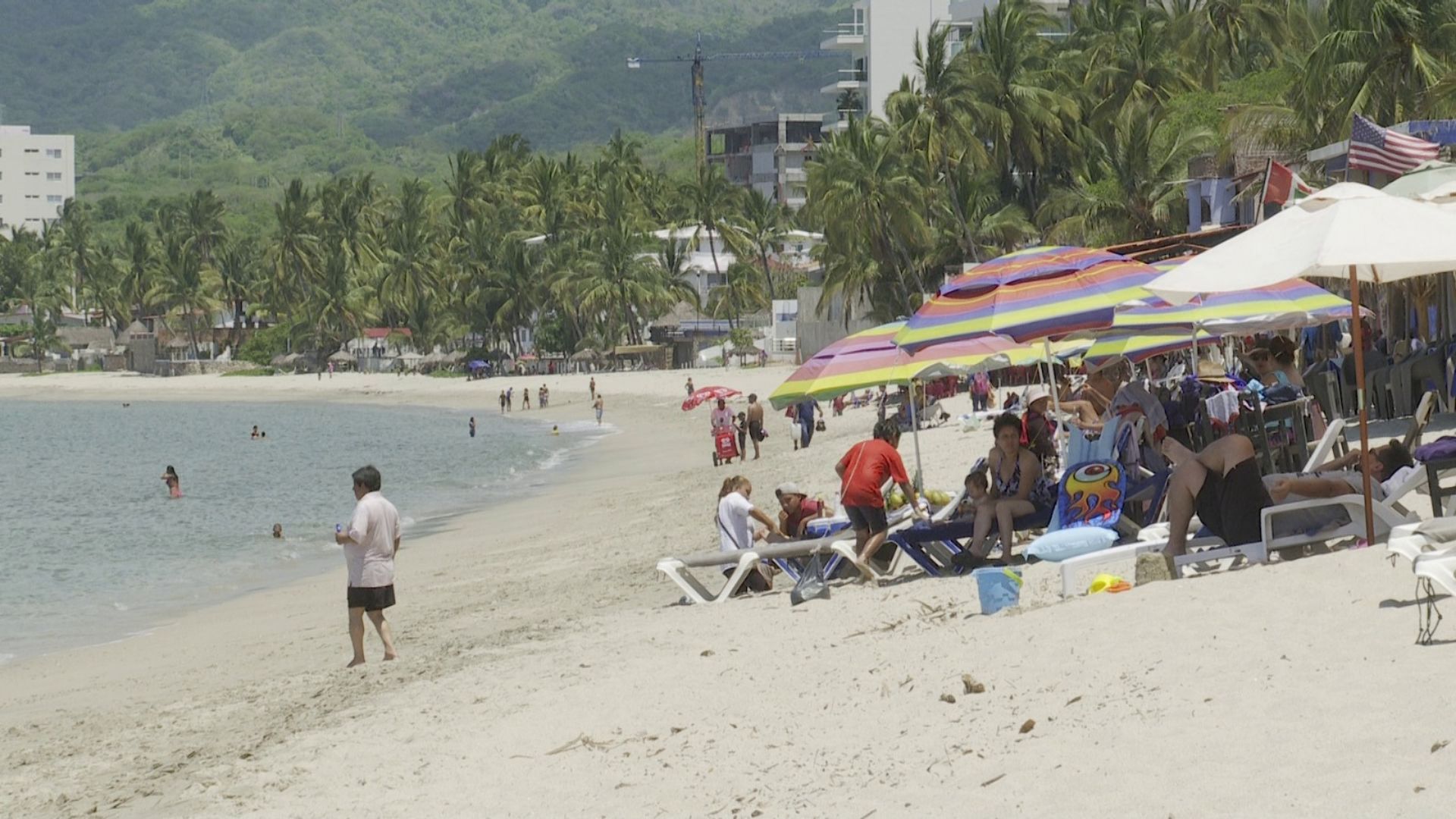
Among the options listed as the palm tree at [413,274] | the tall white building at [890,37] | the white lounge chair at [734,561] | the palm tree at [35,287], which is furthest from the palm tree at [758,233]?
the white lounge chair at [734,561]

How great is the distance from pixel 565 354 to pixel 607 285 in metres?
8.10

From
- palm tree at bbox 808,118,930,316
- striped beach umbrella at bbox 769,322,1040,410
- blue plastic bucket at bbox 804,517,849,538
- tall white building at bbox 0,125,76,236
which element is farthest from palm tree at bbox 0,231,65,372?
blue plastic bucket at bbox 804,517,849,538

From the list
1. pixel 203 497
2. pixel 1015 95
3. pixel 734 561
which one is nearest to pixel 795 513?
pixel 734 561

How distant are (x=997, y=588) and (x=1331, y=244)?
2.30m

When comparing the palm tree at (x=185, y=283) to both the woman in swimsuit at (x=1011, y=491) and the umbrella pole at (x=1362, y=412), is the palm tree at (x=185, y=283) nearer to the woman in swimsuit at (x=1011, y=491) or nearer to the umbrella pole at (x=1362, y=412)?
the woman in swimsuit at (x=1011, y=491)

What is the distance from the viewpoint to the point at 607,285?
74750 millimetres

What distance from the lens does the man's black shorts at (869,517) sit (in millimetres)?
10789

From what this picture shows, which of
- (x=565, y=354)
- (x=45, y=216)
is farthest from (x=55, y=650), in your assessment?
(x=45, y=216)

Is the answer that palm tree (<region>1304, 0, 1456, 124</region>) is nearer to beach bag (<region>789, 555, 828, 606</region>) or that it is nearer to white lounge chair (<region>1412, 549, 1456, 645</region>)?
beach bag (<region>789, 555, 828, 606</region>)

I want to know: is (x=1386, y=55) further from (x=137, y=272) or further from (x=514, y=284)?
(x=137, y=272)

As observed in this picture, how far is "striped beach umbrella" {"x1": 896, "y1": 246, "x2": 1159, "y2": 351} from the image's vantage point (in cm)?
1061

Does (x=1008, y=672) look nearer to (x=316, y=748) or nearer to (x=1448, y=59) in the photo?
(x=316, y=748)

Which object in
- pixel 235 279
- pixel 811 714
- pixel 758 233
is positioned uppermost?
pixel 235 279

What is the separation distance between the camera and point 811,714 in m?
7.10
